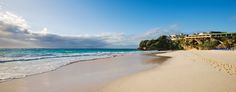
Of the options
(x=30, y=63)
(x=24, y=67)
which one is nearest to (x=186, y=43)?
(x=30, y=63)

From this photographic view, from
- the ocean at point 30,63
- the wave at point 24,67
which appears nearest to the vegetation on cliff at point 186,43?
the ocean at point 30,63

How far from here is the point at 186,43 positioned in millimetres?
107812

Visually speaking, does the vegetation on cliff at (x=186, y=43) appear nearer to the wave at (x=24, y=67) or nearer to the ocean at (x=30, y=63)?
the ocean at (x=30, y=63)

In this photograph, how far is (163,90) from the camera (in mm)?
6840

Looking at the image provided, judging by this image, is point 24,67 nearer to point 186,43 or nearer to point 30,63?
point 30,63

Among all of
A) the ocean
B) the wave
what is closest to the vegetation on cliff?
the ocean

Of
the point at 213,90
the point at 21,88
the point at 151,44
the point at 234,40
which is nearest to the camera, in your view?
the point at 213,90

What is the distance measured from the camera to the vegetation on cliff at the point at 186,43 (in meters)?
92.7

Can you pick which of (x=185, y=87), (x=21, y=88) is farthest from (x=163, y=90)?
(x=21, y=88)

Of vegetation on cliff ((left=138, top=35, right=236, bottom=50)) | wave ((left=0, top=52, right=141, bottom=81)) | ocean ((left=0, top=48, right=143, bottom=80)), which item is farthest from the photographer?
vegetation on cliff ((left=138, top=35, right=236, bottom=50))

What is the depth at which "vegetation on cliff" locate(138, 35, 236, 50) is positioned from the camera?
304 feet

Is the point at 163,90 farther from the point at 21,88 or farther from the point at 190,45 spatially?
the point at 190,45

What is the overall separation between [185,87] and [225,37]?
339 feet

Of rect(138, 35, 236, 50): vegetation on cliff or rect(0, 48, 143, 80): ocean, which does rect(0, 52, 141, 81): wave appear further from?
rect(138, 35, 236, 50): vegetation on cliff
